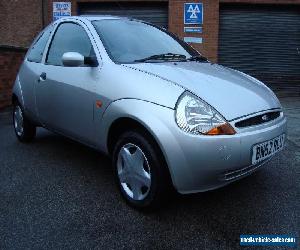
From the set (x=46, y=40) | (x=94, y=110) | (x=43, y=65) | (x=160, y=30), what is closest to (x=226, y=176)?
(x=94, y=110)

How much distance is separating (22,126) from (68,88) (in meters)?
1.76

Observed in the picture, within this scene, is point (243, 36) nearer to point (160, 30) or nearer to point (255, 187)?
point (160, 30)

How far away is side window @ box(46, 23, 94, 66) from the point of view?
371 centimetres

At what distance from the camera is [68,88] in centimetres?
371

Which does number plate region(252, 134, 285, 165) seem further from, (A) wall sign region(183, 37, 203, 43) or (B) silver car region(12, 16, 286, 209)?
(A) wall sign region(183, 37, 203, 43)

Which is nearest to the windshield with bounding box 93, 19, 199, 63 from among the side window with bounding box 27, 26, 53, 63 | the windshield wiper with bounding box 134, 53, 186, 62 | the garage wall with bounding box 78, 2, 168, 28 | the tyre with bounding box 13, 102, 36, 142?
the windshield wiper with bounding box 134, 53, 186, 62

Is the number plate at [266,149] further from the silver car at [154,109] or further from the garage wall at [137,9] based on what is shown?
the garage wall at [137,9]

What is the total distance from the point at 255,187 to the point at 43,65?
267 centimetres

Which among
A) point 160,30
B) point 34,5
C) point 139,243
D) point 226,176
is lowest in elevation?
point 139,243

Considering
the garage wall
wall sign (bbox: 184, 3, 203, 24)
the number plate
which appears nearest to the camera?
the number plate

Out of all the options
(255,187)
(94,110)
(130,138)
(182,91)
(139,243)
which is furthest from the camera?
(255,187)

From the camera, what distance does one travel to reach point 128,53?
3.51 metres

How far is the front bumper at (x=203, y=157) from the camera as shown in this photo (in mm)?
2619

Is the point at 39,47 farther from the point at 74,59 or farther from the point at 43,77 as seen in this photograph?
the point at 74,59
